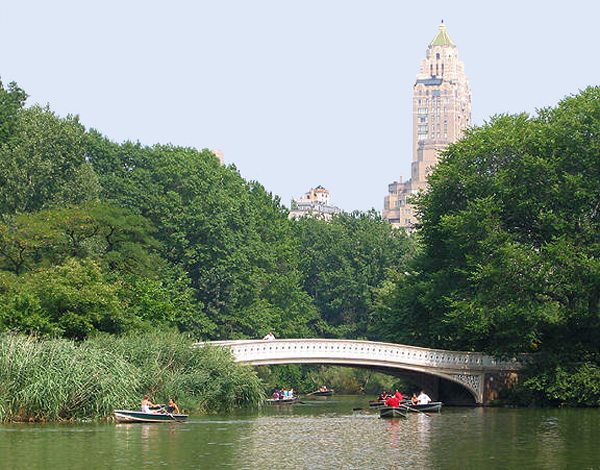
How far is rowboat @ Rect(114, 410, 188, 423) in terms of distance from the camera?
37066mm

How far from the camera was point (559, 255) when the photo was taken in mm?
48562

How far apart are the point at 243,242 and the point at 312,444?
3654 cm

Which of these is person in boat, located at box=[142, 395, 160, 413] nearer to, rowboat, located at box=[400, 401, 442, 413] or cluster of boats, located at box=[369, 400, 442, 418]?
cluster of boats, located at box=[369, 400, 442, 418]

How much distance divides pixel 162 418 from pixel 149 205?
28452 mm

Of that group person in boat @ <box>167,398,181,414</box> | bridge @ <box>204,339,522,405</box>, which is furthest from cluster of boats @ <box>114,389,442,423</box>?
bridge @ <box>204,339,522,405</box>

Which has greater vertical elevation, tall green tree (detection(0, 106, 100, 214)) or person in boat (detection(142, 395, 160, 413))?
tall green tree (detection(0, 106, 100, 214))

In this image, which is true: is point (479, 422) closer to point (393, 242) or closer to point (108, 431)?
point (108, 431)

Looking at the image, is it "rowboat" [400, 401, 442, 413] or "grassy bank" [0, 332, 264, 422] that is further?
"rowboat" [400, 401, 442, 413]

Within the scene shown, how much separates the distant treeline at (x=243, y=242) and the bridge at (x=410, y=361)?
1.28m

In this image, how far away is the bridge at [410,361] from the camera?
165 ft

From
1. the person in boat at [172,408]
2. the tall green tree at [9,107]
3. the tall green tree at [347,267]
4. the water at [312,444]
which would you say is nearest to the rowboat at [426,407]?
the water at [312,444]

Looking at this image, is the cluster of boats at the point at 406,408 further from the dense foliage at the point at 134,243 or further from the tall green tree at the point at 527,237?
the dense foliage at the point at 134,243

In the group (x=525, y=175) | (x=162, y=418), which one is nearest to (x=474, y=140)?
(x=525, y=175)

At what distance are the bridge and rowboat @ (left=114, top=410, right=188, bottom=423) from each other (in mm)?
10814
